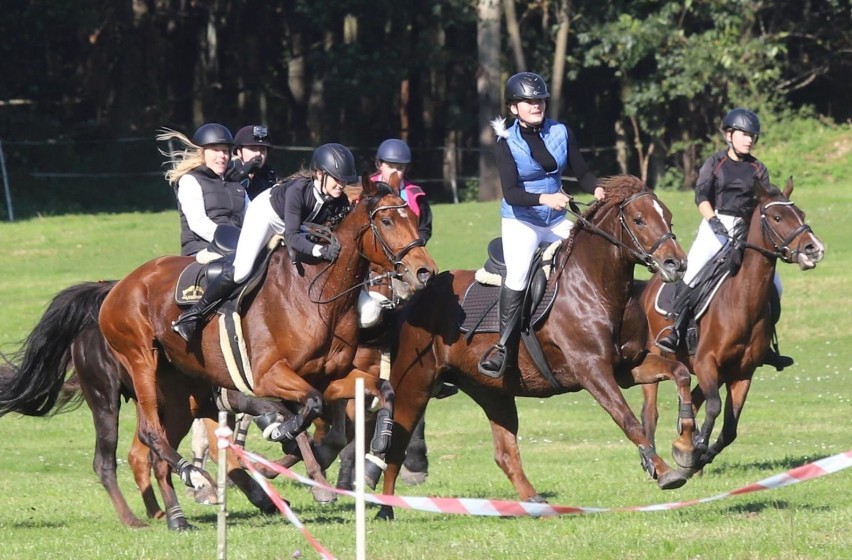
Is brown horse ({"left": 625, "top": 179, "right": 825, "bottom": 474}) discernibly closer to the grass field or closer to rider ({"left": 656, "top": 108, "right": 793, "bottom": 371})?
rider ({"left": 656, "top": 108, "right": 793, "bottom": 371})

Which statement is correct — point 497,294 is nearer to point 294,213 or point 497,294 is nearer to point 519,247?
point 519,247

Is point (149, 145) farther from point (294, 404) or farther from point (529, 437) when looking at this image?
point (294, 404)

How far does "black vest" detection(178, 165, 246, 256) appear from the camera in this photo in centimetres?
1213

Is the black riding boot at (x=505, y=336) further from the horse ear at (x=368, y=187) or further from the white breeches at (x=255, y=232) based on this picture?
the white breeches at (x=255, y=232)

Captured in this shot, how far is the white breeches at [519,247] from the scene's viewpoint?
1130cm

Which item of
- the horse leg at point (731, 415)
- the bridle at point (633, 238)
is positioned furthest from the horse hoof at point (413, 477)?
the bridle at point (633, 238)

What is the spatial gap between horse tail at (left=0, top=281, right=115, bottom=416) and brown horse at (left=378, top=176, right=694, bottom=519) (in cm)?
274

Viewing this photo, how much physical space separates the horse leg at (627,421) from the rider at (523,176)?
2.77 ft

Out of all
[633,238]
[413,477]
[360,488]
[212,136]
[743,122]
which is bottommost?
[413,477]

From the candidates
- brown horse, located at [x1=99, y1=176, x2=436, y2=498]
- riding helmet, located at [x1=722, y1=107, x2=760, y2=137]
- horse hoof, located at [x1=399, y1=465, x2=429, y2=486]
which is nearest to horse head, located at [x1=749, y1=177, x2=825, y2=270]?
riding helmet, located at [x1=722, y1=107, x2=760, y2=137]

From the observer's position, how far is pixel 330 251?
→ 34.3 ft

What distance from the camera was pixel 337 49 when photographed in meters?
46.1

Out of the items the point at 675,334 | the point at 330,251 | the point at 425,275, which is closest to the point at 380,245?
the point at 330,251

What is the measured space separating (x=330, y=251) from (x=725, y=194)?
→ 194 inches
